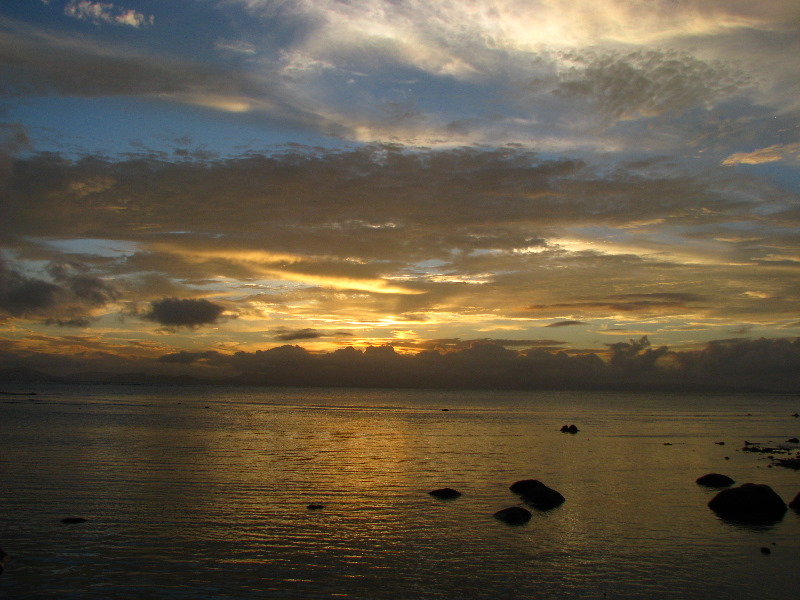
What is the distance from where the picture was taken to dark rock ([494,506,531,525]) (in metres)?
31.9

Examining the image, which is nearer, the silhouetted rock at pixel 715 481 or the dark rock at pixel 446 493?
the dark rock at pixel 446 493

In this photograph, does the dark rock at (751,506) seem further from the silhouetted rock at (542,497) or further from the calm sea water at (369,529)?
the silhouetted rock at (542,497)

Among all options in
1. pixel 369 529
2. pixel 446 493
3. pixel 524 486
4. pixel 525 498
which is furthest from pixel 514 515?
pixel 369 529

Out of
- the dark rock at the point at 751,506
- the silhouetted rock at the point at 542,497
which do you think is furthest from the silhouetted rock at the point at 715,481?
the silhouetted rock at the point at 542,497

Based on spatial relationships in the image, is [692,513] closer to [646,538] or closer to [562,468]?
[646,538]

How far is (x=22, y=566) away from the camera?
2338 cm

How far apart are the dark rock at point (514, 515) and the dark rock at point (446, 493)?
17.9 feet

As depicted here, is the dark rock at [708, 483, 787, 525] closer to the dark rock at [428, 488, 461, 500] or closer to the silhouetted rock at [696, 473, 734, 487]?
the silhouetted rock at [696, 473, 734, 487]

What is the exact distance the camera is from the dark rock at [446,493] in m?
38.1

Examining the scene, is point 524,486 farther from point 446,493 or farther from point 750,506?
point 750,506

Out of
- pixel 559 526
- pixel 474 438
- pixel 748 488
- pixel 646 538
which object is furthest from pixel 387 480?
pixel 474 438

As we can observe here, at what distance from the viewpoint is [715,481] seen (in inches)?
1714

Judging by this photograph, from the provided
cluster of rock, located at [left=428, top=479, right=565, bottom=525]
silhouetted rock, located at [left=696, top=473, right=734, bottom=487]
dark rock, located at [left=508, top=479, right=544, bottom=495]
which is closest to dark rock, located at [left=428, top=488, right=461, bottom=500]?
cluster of rock, located at [left=428, top=479, right=565, bottom=525]

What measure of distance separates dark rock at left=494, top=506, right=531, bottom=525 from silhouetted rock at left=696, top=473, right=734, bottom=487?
1873 cm
